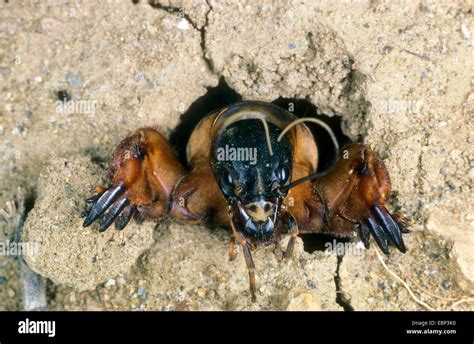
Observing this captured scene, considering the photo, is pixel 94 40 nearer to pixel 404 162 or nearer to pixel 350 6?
pixel 350 6

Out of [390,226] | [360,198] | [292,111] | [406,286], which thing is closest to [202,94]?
[292,111]

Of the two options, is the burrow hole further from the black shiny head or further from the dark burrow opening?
the black shiny head

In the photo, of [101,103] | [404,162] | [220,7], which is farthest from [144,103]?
[404,162]

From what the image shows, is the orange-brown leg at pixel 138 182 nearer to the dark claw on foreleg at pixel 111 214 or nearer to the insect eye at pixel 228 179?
the dark claw on foreleg at pixel 111 214

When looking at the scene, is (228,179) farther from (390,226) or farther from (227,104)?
(227,104)

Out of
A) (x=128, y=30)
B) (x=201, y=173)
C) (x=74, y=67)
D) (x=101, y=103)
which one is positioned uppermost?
(x=128, y=30)
